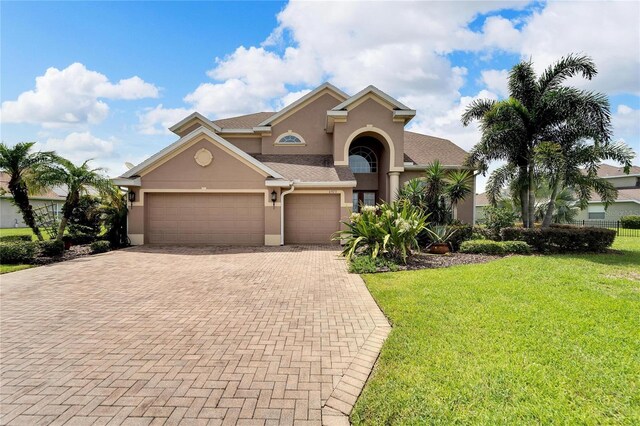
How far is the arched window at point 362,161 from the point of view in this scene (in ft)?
65.2

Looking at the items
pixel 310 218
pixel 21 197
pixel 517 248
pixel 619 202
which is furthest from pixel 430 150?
pixel 619 202

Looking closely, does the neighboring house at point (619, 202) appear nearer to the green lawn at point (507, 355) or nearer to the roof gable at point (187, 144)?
the roof gable at point (187, 144)

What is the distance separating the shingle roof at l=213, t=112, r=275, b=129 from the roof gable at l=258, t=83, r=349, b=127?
201 cm

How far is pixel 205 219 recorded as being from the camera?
14.8 m

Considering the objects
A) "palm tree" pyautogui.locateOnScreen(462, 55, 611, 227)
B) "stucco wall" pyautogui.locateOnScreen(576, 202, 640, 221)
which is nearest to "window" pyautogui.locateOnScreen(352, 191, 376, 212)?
"palm tree" pyautogui.locateOnScreen(462, 55, 611, 227)

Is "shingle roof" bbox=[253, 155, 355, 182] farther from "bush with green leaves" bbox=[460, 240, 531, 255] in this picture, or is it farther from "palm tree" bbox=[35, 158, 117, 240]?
"palm tree" bbox=[35, 158, 117, 240]

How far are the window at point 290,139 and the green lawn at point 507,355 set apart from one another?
1353cm

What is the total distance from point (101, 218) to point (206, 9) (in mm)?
10475

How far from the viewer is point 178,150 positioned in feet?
47.6

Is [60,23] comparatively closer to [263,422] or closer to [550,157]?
[263,422]

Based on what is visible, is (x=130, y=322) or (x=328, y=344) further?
(x=130, y=322)

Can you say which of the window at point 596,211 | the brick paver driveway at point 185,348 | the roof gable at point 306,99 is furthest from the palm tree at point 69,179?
the window at point 596,211

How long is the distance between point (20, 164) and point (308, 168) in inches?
487

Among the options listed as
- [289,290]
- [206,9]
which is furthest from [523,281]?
[206,9]
